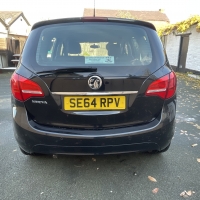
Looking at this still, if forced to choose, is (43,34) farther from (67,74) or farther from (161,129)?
(161,129)

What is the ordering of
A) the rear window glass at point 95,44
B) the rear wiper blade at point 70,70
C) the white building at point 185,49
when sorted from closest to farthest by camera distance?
the rear wiper blade at point 70,70 < the rear window glass at point 95,44 < the white building at point 185,49

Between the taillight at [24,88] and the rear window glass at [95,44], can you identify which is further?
the rear window glass at [95,44]

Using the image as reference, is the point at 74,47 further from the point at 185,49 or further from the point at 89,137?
the point at 185,49

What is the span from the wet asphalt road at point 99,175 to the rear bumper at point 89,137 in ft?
1.35

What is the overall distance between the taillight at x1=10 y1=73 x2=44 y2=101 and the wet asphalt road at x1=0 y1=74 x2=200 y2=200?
36.7 inches

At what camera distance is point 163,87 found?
1.92 m

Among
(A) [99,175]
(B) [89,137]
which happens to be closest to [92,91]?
(B) [89,137]

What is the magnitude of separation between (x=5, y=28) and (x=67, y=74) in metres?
20.4

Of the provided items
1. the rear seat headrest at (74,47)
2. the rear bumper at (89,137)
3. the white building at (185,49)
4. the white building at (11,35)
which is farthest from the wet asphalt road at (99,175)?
the white building at (11,35)

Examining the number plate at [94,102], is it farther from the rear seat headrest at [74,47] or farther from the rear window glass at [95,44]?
the rear seat headrest at [74,47]

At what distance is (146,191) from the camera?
6.57ft

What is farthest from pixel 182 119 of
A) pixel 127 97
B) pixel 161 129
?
pixel 127 97

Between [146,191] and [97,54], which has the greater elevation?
[97,54]

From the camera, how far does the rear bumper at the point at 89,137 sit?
1865mm
